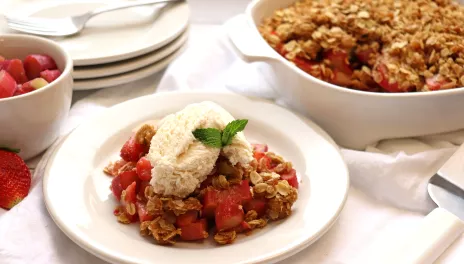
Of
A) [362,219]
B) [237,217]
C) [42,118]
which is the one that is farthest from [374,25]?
[42,118]

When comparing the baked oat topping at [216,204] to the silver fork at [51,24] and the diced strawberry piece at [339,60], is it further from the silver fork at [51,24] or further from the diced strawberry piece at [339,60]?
the silver fork at [51,24]

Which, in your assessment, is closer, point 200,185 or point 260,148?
point 200,185

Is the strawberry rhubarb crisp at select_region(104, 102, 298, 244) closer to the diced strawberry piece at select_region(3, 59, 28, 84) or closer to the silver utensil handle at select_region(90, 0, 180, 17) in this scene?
the diced strawberry piece at select_region(3, 59, 28, 84)

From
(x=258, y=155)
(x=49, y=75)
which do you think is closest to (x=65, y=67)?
(x=49, y=75)

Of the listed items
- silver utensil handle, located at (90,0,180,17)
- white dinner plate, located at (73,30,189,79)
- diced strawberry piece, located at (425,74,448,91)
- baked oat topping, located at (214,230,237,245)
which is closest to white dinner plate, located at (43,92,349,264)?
baked oat topping, located at (214,230,237,245)

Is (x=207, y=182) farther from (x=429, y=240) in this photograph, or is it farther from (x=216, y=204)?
(x=429, y=240)

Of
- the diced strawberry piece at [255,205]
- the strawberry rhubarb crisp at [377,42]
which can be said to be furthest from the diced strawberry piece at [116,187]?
the strawberry rhubarb crisp at [377,42]

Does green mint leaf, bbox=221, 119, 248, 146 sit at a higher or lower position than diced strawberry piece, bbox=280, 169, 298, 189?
higher
